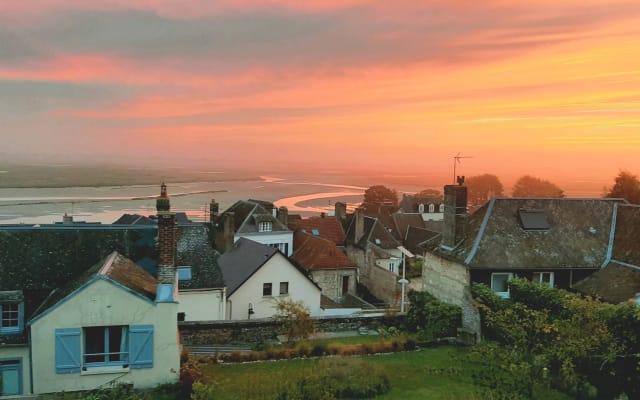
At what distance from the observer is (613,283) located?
812 inches

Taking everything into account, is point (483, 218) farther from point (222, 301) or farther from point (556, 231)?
point (222, 301)

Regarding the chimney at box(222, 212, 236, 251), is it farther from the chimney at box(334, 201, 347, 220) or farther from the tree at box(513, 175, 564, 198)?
the tree at box(513, 175, 564, 198)

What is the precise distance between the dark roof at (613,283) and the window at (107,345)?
60.4ft

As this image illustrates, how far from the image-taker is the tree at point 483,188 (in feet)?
428

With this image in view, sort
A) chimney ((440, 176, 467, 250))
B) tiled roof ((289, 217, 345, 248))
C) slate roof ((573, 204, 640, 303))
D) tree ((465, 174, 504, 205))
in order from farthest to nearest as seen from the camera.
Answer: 1. tree ((465, 174, 504, 205))
2. tiled roof ((289, 217, 345, 248))
3. chimney ((440, 176, 467, 250))
4. slate roof ((573, 204, 640, 303))

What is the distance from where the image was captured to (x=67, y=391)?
15000mm

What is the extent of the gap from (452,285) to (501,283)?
236 centimetres

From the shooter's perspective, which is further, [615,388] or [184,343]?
[184,343]

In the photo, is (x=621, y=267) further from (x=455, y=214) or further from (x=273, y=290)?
(x=273, y=290)

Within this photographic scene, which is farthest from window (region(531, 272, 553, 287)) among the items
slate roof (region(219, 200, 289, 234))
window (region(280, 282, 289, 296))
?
slate roof (region(219, 200, 289, 234))

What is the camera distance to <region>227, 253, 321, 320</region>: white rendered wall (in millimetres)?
29312

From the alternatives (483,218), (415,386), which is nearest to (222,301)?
(415,386)

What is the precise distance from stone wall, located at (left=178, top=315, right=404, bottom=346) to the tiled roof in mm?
25945

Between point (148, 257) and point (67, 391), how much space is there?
771 centimetres
